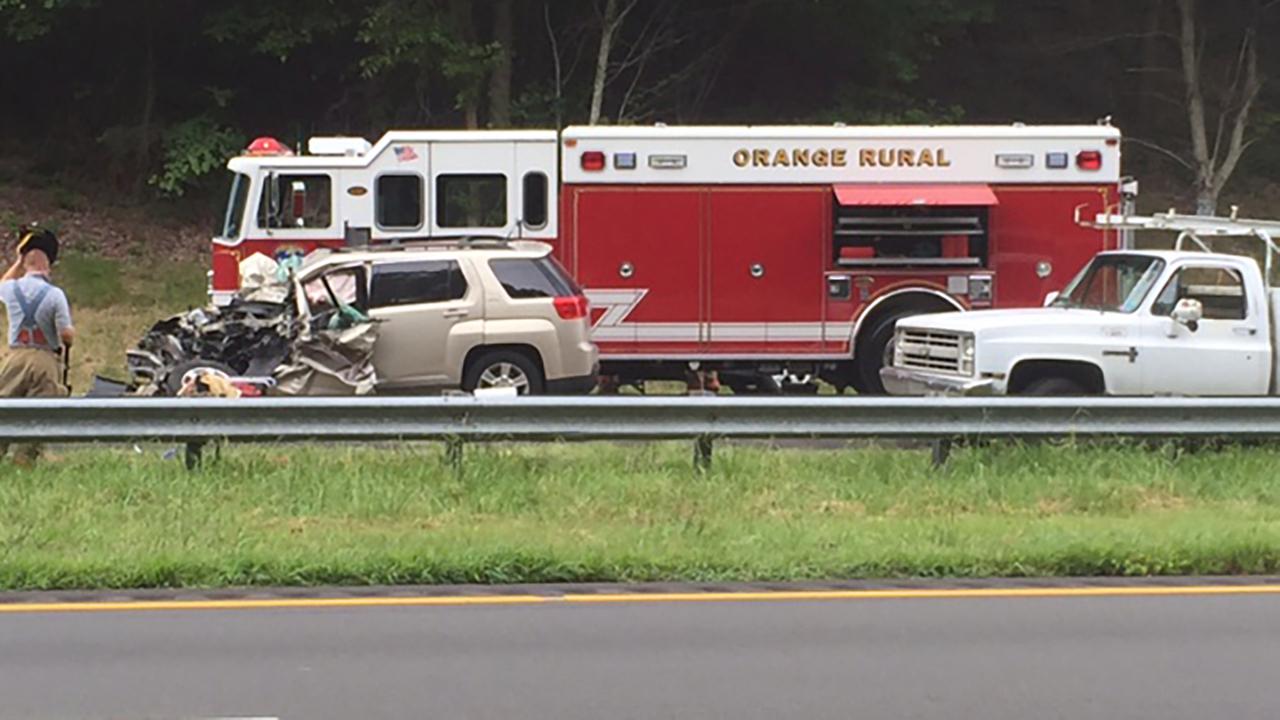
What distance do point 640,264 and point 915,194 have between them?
3.06 metres

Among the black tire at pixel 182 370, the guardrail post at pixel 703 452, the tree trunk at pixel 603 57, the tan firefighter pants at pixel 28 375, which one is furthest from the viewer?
the tree trunk at pixel 603 57

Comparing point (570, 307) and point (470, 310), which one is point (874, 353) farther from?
point (470, 310)

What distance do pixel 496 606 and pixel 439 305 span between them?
7.41 meters

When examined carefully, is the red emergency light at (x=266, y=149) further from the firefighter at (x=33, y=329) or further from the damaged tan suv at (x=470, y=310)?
the firefighter at (x=33, y=329)

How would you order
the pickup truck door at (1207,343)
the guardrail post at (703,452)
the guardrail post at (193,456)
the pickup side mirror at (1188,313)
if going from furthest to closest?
the pickup truck door at (1207,343) < the pickup side mirror at (1188,313) < the guardrail post at (703,452) < the guardrail post at (193,456)

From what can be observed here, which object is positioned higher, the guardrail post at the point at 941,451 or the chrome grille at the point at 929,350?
the chrome grille at the point at 929,350

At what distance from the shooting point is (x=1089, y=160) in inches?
684

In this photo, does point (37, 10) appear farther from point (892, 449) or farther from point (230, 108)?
point (892, 449)

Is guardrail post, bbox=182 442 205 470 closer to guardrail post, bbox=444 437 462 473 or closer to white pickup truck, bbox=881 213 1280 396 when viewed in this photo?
guardrail post, bbox=444 437 462 473

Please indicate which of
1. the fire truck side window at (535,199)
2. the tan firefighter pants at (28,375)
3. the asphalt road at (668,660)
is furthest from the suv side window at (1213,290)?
the tan firefighter pants at (28,375)

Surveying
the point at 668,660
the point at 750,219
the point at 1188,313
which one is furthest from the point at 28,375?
the point at 1188,313

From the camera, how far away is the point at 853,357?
1748cm

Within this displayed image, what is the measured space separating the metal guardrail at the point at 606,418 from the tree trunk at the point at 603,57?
16.9 meters

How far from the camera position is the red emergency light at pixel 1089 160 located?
1738 cm
